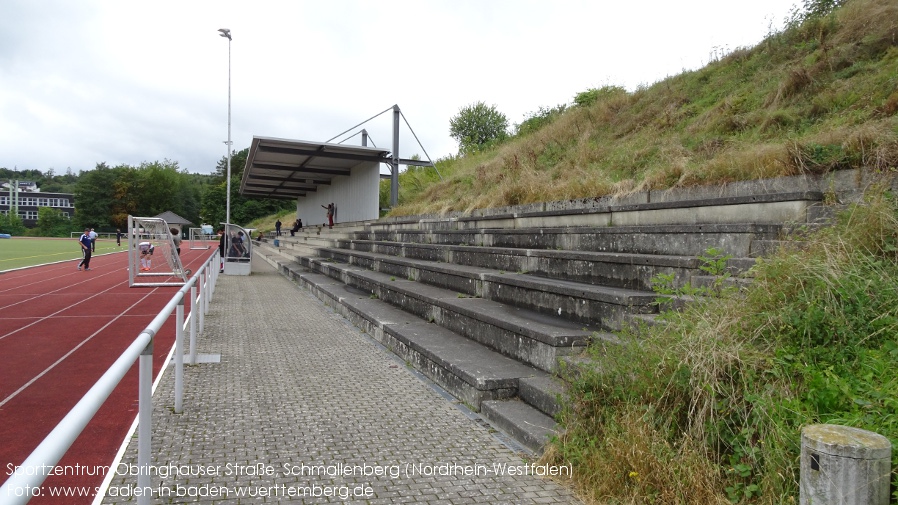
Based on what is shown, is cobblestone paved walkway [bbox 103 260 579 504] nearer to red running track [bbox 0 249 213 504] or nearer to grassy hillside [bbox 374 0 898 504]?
red running track [bbox 0 249 213 504]

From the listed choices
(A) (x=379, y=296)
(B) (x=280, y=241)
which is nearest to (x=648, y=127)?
(A) (x=379, y=296)

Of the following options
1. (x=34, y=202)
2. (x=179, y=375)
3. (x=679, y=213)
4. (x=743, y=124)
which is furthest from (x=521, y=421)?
(x=34, y=202)

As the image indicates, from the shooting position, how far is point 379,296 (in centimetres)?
995

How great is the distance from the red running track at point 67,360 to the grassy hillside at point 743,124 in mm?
6455

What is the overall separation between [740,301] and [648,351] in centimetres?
69

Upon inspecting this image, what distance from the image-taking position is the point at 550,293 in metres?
5.77

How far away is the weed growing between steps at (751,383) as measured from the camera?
8.52ft

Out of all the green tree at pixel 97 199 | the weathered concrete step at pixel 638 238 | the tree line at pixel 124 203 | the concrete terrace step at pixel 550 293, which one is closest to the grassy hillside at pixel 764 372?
the concrete terrace step at pixel 550 293

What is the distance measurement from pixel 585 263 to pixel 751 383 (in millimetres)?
3418

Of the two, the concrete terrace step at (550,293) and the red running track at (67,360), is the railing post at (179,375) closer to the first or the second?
the red running track at (67,360)

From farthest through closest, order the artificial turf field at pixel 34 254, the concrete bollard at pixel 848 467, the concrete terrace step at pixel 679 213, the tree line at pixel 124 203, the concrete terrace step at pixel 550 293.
→ the tree line at pixel 124 203, the artificial turf field at pixel 34 254, the concrete terrace step at pixel 679 213, the concrete terrace step at pixel 550 293, the concrete bollard at pixel 848 467

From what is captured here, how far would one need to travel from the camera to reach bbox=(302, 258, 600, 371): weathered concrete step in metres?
4.57

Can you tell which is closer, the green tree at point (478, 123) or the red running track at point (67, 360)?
the red running track at point (67, 360)

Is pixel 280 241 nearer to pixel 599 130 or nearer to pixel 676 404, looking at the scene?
pixel 599 130
